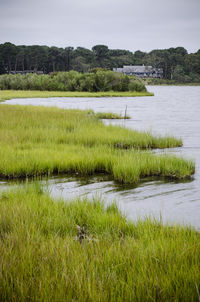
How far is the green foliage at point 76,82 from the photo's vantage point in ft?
178

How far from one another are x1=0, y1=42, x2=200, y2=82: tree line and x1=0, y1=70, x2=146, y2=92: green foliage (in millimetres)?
47048

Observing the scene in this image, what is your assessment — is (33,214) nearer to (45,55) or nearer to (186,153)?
(186,153)

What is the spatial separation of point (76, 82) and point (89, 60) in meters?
79.8

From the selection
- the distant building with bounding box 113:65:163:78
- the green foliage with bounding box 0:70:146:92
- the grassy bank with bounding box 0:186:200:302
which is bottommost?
the grassy bank with bounding box 0:186:200:302

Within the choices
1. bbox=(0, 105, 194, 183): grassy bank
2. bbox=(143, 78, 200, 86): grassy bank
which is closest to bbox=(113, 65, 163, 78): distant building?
bbox=(143, 78, 200, 86): grassy bank

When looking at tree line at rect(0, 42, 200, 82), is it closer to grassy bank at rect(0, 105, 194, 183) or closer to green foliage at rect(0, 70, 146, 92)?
green foliage at rect(0, 70, 146, 92)

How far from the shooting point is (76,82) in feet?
189

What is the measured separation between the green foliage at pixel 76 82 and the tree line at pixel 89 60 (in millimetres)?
47048

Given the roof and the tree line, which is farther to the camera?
the roof

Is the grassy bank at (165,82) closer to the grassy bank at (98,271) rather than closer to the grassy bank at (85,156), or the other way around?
the grassy bank at (85,156)

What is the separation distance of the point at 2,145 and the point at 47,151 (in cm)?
170

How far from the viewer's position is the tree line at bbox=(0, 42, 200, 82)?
382ft

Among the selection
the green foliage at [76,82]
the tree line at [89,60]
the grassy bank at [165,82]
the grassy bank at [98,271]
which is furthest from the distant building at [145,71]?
the grassy bank at [98,271]

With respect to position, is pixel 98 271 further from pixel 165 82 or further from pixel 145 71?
pixel 145 71
